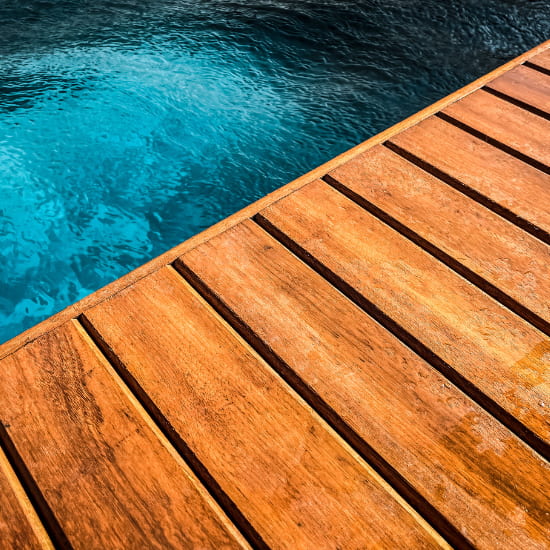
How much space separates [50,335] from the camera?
138cm

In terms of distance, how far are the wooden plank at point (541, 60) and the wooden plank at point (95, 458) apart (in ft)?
7.36

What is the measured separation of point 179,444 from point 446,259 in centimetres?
93

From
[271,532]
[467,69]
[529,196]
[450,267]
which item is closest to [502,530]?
[271,532]

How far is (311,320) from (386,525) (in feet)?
1.76

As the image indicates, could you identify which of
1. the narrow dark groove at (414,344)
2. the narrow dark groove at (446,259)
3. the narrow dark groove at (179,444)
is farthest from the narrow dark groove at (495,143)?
the narrow dark groove at (179,444)

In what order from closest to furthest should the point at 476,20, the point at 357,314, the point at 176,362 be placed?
1. the point at 176,362
2. the point at 357,314
3. the point at 476,20

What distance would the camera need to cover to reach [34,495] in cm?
112

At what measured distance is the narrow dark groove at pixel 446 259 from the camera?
56.2 inches

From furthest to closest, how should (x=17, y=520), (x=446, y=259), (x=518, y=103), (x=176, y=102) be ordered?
(x=176, y=102)
(x=518, y=103)
(x=446, y=259)
(x=17, y=520)

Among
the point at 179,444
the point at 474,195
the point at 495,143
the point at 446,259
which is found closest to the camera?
the point at 179,444

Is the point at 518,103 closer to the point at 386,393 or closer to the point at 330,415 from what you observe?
the point at 386,393

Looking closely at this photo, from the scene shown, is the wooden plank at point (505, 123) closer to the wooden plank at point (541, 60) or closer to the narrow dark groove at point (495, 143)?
the narrow dark groove at point (495, 143)

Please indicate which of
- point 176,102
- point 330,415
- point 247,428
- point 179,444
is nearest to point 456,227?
point 330,415

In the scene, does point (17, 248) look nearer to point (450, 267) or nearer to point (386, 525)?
point (450, 267)
